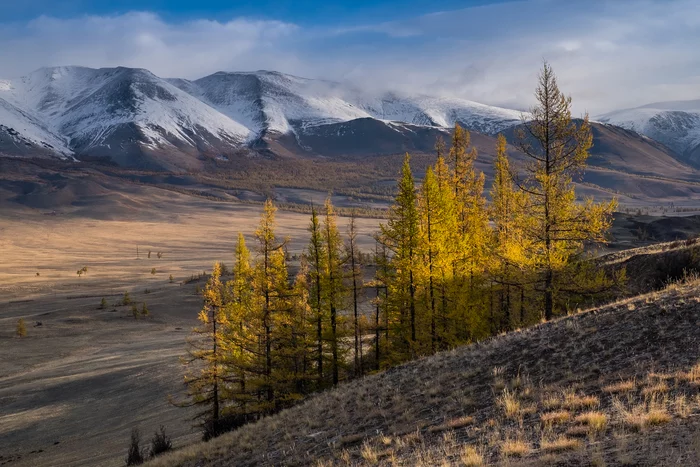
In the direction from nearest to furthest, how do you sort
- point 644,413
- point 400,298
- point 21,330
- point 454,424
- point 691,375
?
point 644,413, point 691,375, point 454,424, point 400,298, point 21,330

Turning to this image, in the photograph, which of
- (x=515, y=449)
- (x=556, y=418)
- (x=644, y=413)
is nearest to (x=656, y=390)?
(x=644, y=413)

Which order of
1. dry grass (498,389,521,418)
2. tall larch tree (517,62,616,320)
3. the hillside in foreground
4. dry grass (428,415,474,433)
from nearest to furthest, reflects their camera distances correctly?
1. the hillside in foreground
2. dry grass (498,389,521,418)
3. dry grass (428,415,474,433)
4. tall larch tree (517,62,616,320)

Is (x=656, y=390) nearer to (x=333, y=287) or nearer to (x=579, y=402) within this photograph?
(x=579, y=402)

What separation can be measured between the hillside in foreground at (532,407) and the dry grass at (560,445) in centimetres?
2

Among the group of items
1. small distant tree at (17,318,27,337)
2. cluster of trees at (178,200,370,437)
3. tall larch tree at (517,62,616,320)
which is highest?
tall larch tree at (517,62,616,320)

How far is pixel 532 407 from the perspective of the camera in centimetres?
984

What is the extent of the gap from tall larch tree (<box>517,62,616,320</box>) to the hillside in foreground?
14.0 ft

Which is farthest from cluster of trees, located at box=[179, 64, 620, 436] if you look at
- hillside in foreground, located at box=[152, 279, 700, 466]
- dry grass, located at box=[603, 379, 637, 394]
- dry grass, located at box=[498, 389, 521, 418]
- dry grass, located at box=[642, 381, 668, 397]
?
dry grass, located at box=[642, 381, 668, 397]

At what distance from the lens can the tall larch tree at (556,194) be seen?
19281 millimetres

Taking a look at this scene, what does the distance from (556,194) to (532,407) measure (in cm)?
1190

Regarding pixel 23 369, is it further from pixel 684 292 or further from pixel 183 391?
pixel 684 292

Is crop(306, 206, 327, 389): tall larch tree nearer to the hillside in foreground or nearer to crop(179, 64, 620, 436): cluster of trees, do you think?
crop(179, 64, 620, 436): cluster of trees

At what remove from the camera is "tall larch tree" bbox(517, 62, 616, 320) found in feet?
63.3

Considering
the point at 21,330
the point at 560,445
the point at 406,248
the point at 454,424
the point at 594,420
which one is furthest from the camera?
the point at 21,330
